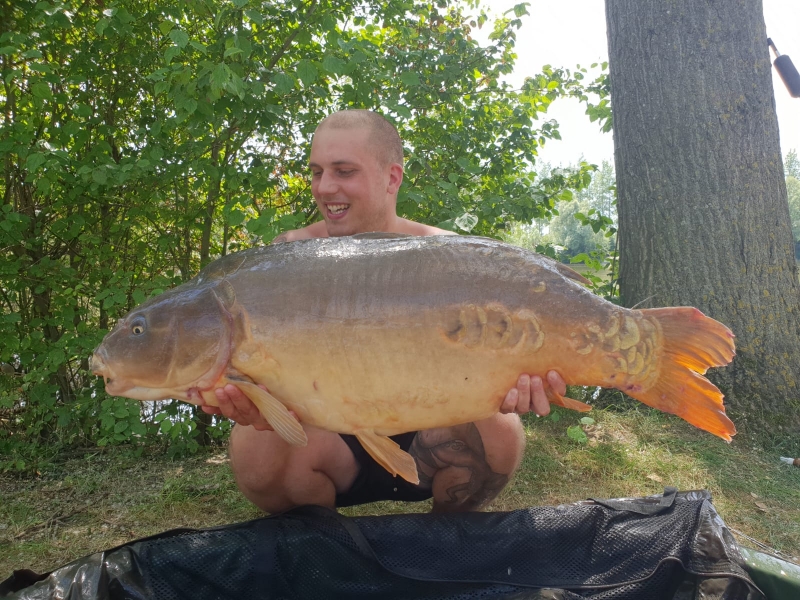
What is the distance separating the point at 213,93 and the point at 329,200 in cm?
58

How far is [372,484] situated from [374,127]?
3.75ft

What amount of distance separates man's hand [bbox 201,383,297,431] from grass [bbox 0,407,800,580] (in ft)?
2.49

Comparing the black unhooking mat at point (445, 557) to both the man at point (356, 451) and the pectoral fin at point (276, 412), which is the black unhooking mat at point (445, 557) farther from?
the pectoral fin at point (276, 412)

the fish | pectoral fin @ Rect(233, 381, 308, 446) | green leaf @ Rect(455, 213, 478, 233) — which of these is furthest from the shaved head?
pectoral fin @ Rect(233, 381, 308, 446)

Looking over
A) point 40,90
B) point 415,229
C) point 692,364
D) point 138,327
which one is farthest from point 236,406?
point 40,90

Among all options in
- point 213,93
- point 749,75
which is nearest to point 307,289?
point 213,93

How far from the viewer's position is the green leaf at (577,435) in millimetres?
2516

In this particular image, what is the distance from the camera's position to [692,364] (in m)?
1.24

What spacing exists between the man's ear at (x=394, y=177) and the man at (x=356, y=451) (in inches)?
1.9

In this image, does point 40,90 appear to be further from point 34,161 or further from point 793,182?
point 793,182

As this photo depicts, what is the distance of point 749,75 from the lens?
266 centimetres

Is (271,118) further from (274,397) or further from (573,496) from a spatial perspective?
(573,496)

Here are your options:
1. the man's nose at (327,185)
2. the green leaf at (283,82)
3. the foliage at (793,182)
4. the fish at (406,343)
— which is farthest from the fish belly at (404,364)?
the foliage at (793,182)

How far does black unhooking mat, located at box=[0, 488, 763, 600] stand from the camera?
53.8 inches
